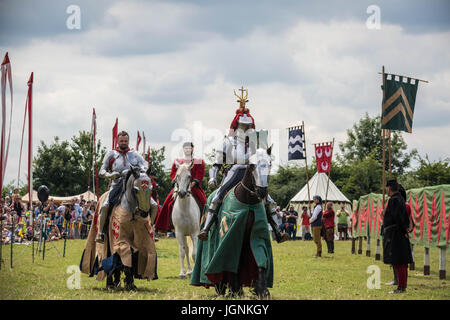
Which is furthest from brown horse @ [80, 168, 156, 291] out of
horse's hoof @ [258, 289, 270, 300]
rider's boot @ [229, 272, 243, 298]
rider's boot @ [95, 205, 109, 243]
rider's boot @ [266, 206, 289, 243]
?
horse's hoof @ [258, 289, 270, 300]

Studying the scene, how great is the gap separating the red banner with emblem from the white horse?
1694 cm

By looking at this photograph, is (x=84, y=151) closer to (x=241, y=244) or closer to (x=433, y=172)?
(x=433, y=172)

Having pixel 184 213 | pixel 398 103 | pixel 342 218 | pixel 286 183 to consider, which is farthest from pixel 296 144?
pixel 286 183

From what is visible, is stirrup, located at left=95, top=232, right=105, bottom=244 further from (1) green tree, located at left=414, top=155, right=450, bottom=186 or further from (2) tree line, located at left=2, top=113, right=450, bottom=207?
(1) green tree, located at left=414, top=155, right=450, bottom=186

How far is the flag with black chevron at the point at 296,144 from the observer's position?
104ft

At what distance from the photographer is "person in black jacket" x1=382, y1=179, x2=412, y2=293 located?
39.9 feet

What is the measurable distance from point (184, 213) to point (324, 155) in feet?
57.7

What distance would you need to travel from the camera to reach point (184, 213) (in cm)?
1507

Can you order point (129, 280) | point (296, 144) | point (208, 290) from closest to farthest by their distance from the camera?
point (129, 280) < point (208, 290) < point (296, 144)

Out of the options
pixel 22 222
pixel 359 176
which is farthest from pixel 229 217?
pixel 359 176

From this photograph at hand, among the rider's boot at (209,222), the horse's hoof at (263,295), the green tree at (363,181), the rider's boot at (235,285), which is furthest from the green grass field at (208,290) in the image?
the green tree at (363,181)

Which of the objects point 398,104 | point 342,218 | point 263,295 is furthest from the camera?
point 342,218

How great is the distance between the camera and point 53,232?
2969cm
